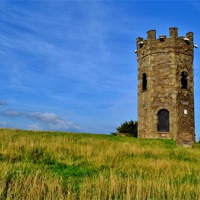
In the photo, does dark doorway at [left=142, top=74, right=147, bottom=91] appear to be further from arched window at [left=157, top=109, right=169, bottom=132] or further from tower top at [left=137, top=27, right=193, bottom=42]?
tower top at [left=137, top=27, right=193, bottom=42]

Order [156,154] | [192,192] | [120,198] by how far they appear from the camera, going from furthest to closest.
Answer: [156,154] → [192,192] → [120,198]

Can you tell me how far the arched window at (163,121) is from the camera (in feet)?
99.9

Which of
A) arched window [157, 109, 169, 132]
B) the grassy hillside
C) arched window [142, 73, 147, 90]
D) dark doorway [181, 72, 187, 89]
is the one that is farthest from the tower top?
the grassy hillside

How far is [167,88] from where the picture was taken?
30.6 m

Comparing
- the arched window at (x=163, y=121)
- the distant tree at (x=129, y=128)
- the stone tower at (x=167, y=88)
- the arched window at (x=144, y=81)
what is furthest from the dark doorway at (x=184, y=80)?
the distant tree at (x=129, y=128)

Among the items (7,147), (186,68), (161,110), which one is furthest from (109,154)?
(186,68)

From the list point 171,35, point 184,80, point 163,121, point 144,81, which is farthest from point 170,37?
point 163,121

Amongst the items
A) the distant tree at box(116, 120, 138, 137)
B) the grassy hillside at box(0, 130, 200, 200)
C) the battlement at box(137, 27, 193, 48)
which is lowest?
the grassy hillside at box(0, 130, 200, 200)

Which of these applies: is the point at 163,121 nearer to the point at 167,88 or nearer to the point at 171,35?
the point at 167,88

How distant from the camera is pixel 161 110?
30797 mm

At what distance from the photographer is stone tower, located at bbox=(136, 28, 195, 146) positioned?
30.3m

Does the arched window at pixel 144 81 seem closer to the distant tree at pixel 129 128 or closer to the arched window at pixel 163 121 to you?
the arched window at pixel 163 121

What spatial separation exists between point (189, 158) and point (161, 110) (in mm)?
16469

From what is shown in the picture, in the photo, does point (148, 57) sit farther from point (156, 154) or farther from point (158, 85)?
point (156, 154)
